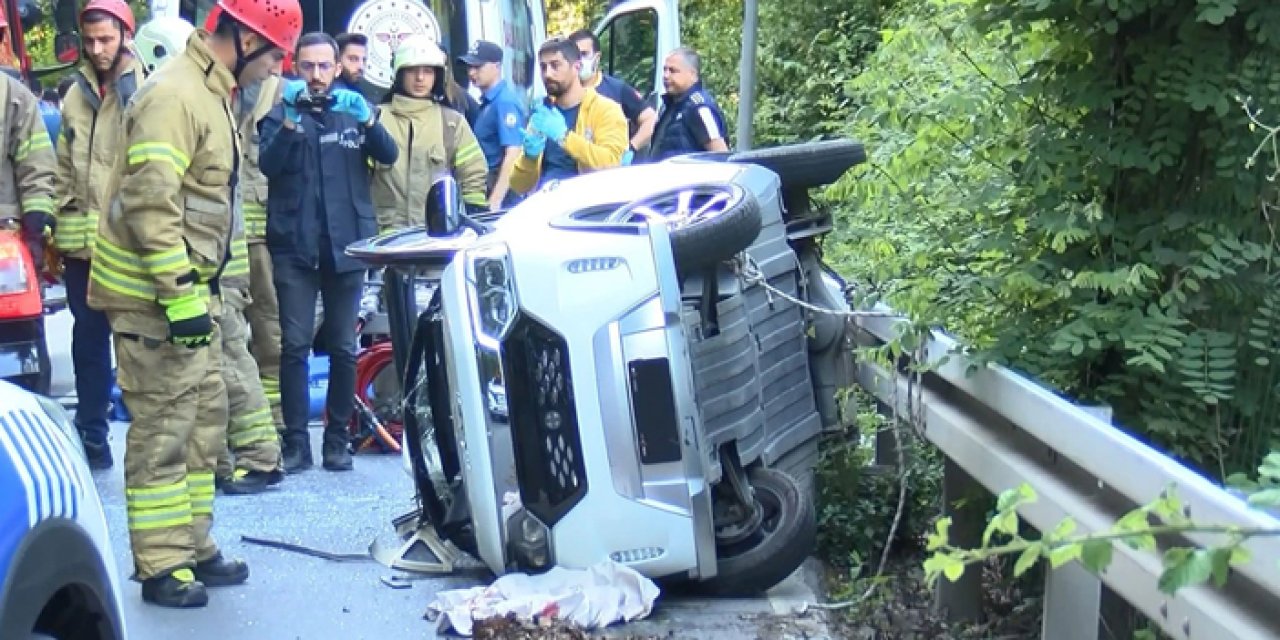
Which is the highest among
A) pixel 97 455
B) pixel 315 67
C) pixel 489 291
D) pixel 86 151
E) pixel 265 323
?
pixel 315 67

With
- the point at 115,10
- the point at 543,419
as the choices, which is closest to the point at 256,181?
the point at 115,10

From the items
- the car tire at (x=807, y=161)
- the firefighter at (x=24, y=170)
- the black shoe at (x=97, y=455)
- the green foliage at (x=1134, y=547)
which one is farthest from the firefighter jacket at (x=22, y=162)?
the green foliage at (x=1134, y=547)

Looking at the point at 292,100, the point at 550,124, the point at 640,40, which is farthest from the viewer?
the point at 640,40

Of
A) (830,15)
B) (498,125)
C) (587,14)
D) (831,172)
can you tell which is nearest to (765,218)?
(831,172)

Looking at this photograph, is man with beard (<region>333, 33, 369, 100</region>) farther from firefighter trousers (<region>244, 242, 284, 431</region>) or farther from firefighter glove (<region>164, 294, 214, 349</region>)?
firefighter glove (<region>164, 294, 214, 349</region>)

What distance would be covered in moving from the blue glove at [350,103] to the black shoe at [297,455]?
153 centimetres

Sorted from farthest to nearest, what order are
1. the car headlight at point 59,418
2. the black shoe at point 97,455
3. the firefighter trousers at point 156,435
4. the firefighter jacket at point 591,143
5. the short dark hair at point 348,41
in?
the firefighter jacket at point 591,143, the short dark hair at point 348,41, the black shoe at point 97,455, the firefighter trousers at point 156,435, the car headlight at point 59,418

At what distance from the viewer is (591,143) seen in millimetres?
9430

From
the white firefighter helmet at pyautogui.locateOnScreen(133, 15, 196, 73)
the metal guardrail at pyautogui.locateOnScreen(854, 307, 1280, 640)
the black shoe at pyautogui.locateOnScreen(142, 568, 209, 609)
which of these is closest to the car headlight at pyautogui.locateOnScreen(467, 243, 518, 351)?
the metal guardrail at pyautogui.locateOnScreen(854, 307, 1280, 640)

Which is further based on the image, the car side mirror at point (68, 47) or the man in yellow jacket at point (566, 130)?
the car side mirror at point (68, 47)

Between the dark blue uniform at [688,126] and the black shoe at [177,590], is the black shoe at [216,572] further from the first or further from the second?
the dark blue uniform at [688,126]

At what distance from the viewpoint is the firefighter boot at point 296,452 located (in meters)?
7.95

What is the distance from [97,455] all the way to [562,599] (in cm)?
364

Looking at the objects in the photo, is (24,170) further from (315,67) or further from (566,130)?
(566,130)
